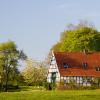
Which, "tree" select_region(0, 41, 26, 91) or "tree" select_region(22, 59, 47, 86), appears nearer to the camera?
"tree" select_region(0, 41, 26, 91)

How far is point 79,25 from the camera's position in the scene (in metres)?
101

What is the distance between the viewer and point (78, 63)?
7475 centimetres

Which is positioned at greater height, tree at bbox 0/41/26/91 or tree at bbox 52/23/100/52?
tree at bbox 52/23/100/52

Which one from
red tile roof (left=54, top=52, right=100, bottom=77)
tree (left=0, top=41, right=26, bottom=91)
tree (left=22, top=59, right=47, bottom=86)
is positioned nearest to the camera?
red tile roof (left=54, top=52, right=100, bottom=77)

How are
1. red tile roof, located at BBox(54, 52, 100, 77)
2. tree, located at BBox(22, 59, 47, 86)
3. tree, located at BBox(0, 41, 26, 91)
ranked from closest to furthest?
red tile roof, located at BBox(54, 52, 100, 77) → tree, located at BBox(0, 41, 26, 91) → tree, located at BBox(22, 59, 47, 86)

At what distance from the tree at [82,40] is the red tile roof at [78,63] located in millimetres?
12035

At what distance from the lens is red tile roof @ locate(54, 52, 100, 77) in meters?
72.8

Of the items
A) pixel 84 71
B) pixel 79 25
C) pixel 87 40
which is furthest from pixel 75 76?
Result: pixel 79 25

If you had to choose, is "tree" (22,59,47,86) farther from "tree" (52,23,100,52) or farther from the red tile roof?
the red tile roof

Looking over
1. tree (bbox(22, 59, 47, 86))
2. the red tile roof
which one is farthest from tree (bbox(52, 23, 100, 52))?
the red tile roof

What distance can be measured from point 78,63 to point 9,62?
1826 cm

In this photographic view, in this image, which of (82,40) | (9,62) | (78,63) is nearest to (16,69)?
(9,62)

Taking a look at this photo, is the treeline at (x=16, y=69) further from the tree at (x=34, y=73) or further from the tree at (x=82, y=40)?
the tree at (x=82, y=40)

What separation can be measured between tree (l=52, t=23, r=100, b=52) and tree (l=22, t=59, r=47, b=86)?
659 cm
